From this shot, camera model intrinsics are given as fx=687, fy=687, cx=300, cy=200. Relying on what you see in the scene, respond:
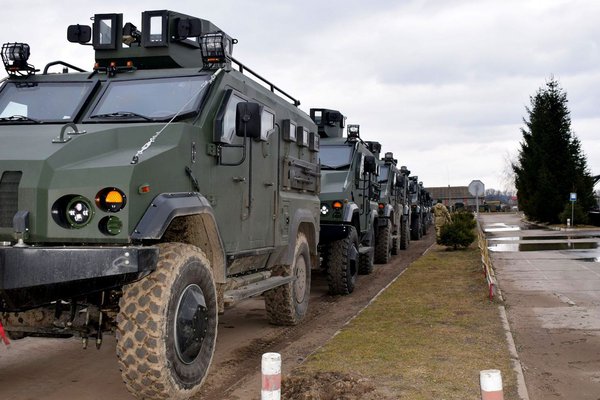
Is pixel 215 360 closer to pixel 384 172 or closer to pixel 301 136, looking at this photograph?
pixel 301 136

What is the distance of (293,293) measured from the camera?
8.20 metres

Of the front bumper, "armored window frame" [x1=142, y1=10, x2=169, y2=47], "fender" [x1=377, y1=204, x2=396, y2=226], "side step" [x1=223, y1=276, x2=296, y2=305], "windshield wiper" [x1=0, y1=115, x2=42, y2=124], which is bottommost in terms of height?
"side step" [x1=223, y1=276, x2=296, y2=305]

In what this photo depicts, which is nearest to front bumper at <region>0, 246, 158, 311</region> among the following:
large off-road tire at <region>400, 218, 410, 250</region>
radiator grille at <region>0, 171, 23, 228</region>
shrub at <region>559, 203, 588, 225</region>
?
radiator grille at <region>0, 171, 23, 228</region>

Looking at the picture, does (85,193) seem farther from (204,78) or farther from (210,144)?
(204,78)

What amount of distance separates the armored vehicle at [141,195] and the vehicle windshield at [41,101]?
2cm

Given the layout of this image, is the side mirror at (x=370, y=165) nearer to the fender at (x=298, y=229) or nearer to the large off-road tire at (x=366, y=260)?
the large off-road tire at (x=366, y=260)

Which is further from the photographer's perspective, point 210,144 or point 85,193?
point 210,144

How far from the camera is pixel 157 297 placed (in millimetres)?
4512

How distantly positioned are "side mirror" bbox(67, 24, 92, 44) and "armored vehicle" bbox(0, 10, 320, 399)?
0.01 meters

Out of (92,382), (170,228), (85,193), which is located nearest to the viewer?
(85,193)

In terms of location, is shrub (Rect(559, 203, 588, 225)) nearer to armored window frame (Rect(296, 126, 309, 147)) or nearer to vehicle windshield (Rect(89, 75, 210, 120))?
armored window frame (Rect(296, 126, 309, 147))

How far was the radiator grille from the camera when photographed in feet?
14.5

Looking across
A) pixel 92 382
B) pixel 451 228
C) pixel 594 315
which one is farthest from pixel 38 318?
pixel 451 228

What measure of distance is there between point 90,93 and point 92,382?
96.8 inches
